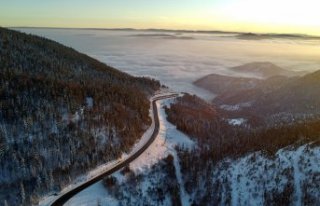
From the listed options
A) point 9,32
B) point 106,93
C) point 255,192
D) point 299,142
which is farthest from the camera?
point 9,32

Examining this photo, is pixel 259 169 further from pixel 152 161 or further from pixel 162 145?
pixel 162 145

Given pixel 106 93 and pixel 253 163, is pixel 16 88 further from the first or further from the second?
pixel 253 163

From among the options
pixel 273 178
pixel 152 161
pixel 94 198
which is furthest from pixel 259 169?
pixel 94 198

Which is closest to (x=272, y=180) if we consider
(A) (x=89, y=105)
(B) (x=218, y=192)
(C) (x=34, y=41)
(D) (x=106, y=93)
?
(B) (x=218, y=192)

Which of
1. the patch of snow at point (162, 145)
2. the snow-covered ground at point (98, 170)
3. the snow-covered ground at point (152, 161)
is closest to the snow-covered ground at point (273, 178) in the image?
the snow-covered ground at point (152, 161)

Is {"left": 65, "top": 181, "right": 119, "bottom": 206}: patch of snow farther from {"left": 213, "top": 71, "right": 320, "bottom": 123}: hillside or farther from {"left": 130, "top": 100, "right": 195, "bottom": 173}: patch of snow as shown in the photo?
{"left": 213, "top": 71, "right": 320, "bottom": 123}: hillside

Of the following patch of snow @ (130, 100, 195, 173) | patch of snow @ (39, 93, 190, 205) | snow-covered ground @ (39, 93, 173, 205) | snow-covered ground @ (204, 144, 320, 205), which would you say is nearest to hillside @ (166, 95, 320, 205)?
snow-covered ground @ (204, 144, 320, 205)
